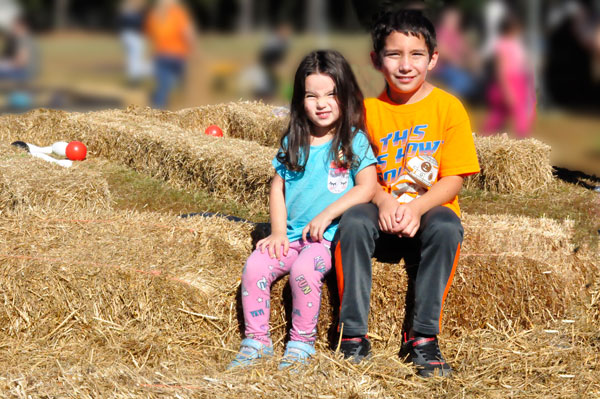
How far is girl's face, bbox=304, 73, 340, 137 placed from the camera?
3393 millimetres

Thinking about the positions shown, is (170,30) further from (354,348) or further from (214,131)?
(214,131)

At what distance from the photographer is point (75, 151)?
8086 mm

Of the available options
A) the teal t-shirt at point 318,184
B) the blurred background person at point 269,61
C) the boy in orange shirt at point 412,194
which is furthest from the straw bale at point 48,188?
the boy in orange shirt at point 412,194

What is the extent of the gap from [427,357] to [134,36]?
2343 mm

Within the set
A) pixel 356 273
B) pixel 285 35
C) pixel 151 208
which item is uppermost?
pixel 285 35

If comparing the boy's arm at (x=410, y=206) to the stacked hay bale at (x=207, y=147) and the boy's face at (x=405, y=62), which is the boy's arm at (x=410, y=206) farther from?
the stacked hay bale at (x=207, y=147)

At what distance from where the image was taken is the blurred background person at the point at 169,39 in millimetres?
3629

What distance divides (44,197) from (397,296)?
3.70 metres

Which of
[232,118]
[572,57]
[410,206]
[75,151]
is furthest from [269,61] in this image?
[232,118]

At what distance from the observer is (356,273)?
10.3 ft

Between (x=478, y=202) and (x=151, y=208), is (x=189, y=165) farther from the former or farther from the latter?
(x=478, y=202)

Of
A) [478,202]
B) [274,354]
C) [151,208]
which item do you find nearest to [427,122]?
[274,354]

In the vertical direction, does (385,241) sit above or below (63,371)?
above

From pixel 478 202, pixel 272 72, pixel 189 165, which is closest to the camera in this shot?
pixel 272 72
